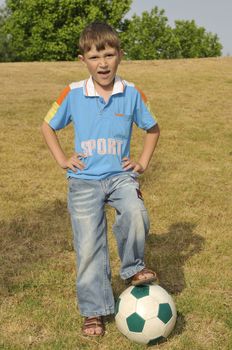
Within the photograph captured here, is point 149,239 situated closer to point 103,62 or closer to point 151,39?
point 103,62

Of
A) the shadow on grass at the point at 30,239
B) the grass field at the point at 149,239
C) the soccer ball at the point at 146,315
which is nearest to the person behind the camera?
the soccer ball at the point at 146,315

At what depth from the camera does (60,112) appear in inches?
158

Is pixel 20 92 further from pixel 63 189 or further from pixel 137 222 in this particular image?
pixel 137 222

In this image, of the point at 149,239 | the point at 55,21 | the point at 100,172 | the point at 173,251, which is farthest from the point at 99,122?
the point at 55,21

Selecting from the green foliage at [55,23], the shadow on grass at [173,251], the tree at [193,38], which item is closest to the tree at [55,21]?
the green foliage at [55,23]

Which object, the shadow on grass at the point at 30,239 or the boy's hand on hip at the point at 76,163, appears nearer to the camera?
the boy's hand on hip at the point at 76,163

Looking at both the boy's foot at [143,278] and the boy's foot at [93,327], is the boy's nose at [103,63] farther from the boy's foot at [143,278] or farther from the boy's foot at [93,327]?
the boy's foot at [93,327]

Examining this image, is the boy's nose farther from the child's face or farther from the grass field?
the grass field

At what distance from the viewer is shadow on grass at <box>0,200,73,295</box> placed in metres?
5.25

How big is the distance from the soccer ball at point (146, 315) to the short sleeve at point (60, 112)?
143cm

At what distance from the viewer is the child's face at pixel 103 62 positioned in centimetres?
382

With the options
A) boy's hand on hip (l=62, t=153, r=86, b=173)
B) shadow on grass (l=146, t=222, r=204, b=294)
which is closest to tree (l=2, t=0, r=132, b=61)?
shadow on grass (l=146, t=222, r=204, b=294)

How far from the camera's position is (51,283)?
487 cm

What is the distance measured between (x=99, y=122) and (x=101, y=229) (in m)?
0.82
